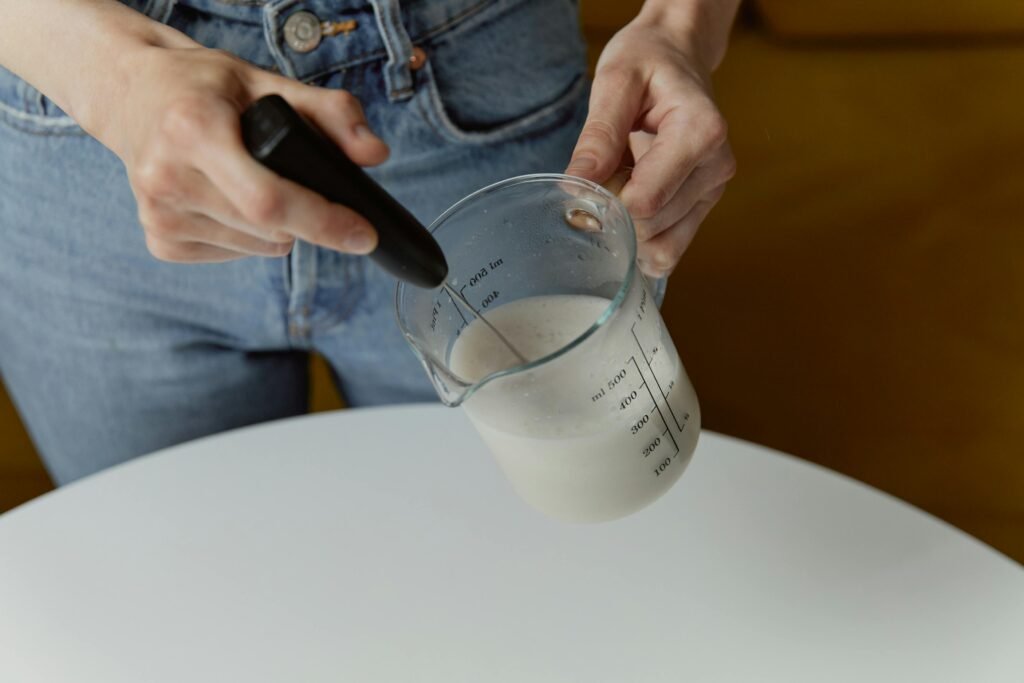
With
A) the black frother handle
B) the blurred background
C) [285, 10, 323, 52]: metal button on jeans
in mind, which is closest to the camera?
the black frother handle

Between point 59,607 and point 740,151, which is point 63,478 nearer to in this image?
point 59,607

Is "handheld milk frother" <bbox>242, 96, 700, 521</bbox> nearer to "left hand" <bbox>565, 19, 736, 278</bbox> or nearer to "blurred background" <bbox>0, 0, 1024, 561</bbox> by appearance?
"left hand" <bbox>565, 19, 736, 278</bbox>

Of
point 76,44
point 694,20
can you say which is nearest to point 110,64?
point 76,44

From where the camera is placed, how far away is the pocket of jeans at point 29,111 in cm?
65

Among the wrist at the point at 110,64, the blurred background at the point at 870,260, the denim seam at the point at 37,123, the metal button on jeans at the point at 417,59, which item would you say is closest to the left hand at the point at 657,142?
the metal button on jeans at the point at 417,59

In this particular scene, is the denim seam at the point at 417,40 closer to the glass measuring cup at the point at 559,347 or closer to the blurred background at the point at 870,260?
the glass measuring cup at the point at 559,347

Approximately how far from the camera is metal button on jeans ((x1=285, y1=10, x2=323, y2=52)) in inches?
24.3

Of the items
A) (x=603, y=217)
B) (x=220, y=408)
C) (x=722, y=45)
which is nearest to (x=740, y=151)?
(x=722, y=45)

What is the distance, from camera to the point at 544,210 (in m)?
0.54

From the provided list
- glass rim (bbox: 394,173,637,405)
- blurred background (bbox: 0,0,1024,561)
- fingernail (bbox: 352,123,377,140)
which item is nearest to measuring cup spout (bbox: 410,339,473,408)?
glass rim (bbox: 394,173,637,405)

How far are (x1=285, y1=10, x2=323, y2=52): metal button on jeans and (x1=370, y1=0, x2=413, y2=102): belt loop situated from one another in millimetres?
36

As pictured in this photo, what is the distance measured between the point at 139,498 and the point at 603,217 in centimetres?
39

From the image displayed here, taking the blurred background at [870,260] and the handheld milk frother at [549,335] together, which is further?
the blurred background at [870,260]

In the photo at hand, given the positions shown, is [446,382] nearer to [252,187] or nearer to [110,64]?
[252,187]
